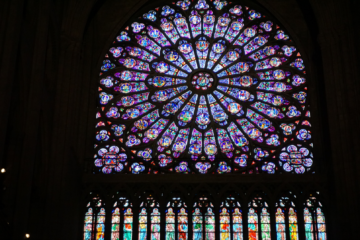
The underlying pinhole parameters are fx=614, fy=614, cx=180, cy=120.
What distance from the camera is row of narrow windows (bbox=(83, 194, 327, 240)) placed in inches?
577

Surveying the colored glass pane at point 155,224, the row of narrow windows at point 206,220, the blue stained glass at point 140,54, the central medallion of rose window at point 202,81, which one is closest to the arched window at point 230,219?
the row of narrow windows at point 206,220

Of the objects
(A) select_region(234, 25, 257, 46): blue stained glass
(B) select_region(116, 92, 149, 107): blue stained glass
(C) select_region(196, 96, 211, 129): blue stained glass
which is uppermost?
(A) select_region(234, 25, 257, 46): blue stained glass

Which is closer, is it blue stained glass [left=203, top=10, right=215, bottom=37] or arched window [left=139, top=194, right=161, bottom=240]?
arched window [left=139, top=194, right=161, bottom=240]

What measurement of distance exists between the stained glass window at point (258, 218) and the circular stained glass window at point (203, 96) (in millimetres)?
984

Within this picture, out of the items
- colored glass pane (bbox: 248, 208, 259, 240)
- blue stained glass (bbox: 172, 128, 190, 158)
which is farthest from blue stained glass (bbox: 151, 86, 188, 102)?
colored glass pane (bbox: 248, 208, 259, 240)

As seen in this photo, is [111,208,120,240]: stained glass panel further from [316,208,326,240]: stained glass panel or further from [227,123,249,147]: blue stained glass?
[316,208,326,240]: stained glass panel

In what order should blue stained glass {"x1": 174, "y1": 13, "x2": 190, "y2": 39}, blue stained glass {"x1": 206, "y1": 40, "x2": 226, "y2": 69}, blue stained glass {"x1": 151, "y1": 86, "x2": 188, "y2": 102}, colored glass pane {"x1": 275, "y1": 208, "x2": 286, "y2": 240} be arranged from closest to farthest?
colored glass pane {"x1": 275, "y1": 208, "x2": 286, "y2": 240}, blue stained glass {"x1": 151, "y1": 86, "x2": 188, "y2": 102}, blue stained glass {"x1": 206, "y1": 40, "x2": 226, "y2": 69}, blue stained glass {"x1": 174, "y1": 13, "x2": 190, "y2": 39}

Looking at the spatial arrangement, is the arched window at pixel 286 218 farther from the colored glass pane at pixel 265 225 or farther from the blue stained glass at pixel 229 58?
the blue stained glass at pixel 229 58

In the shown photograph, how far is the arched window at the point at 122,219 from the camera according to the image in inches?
579

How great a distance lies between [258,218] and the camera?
1478 cm

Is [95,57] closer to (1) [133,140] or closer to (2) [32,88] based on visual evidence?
(1) [133,140]

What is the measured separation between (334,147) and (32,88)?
6.98 m

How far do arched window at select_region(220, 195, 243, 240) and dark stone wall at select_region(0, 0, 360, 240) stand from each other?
1.95 feet

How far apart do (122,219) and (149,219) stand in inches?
25.8
